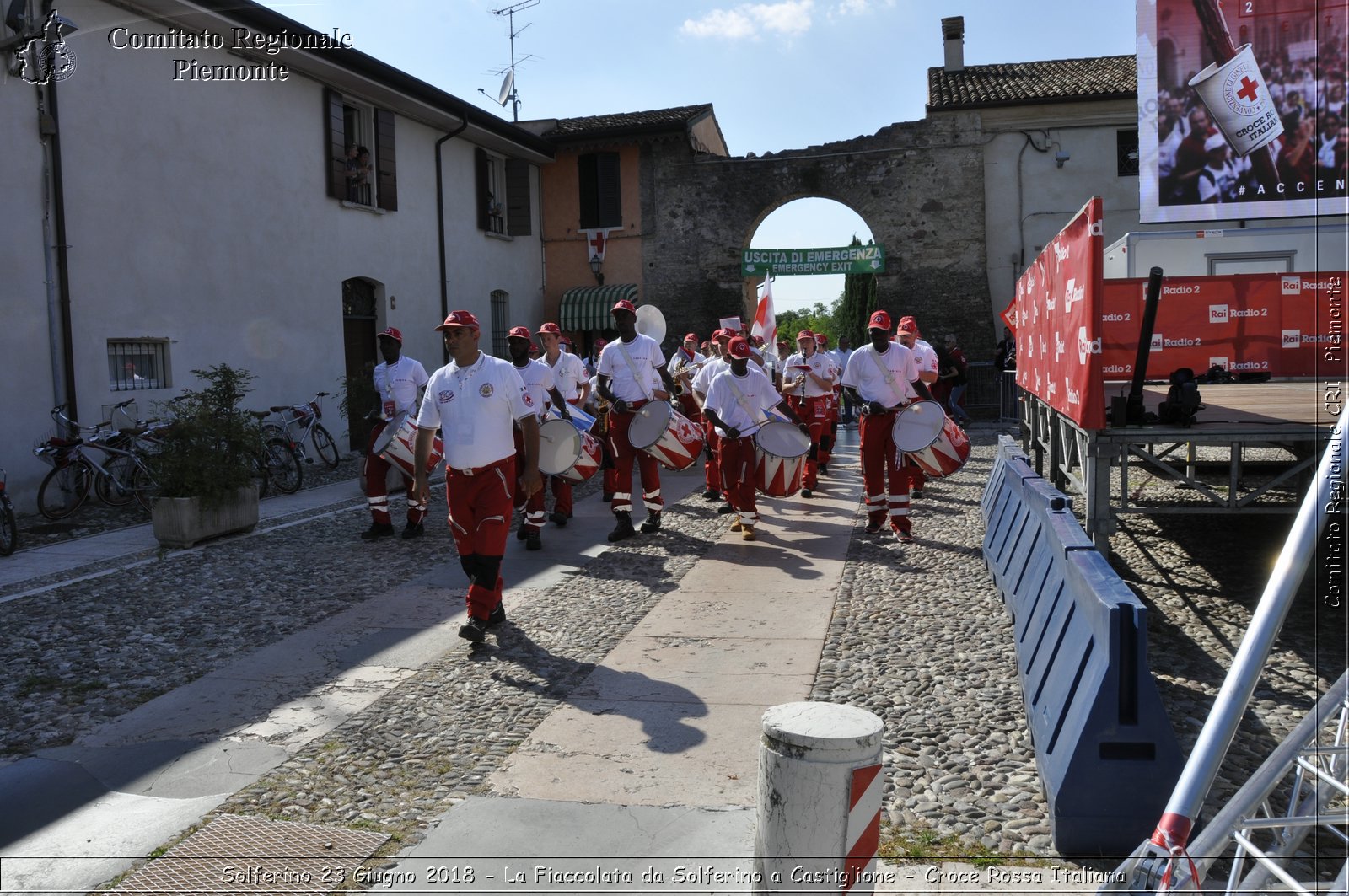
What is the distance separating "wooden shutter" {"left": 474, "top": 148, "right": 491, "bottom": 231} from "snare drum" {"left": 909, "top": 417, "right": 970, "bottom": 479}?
15848 mm

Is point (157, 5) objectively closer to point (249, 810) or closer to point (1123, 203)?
point (249, 810)

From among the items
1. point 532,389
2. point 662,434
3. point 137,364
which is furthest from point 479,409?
point 137,364

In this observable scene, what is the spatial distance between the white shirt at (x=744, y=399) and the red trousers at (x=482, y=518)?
11.3 feet

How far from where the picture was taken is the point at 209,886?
3572 mm

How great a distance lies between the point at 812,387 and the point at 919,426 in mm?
4328

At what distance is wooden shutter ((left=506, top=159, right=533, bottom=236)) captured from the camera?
24.7 metres

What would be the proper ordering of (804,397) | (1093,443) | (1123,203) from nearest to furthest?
(1093,443) → (804,397) → (1123,203)

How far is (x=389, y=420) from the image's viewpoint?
988cm

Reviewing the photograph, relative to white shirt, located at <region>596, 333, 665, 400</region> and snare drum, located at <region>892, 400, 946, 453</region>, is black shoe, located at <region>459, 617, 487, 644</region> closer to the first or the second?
white shirt, located at <region>596, 333, 665, 400</region>

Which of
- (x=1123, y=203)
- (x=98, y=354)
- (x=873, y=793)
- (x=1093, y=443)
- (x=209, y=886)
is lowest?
(x=209, y=886)

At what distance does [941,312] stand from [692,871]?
23860mm

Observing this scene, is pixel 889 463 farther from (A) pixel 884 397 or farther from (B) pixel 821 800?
(B) pixel 821 800

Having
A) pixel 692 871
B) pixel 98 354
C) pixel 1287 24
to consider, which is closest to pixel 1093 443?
pixel 692 871

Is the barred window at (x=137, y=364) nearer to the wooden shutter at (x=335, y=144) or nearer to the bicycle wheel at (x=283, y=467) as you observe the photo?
the bicycle wheel at (x=283, y=467)
